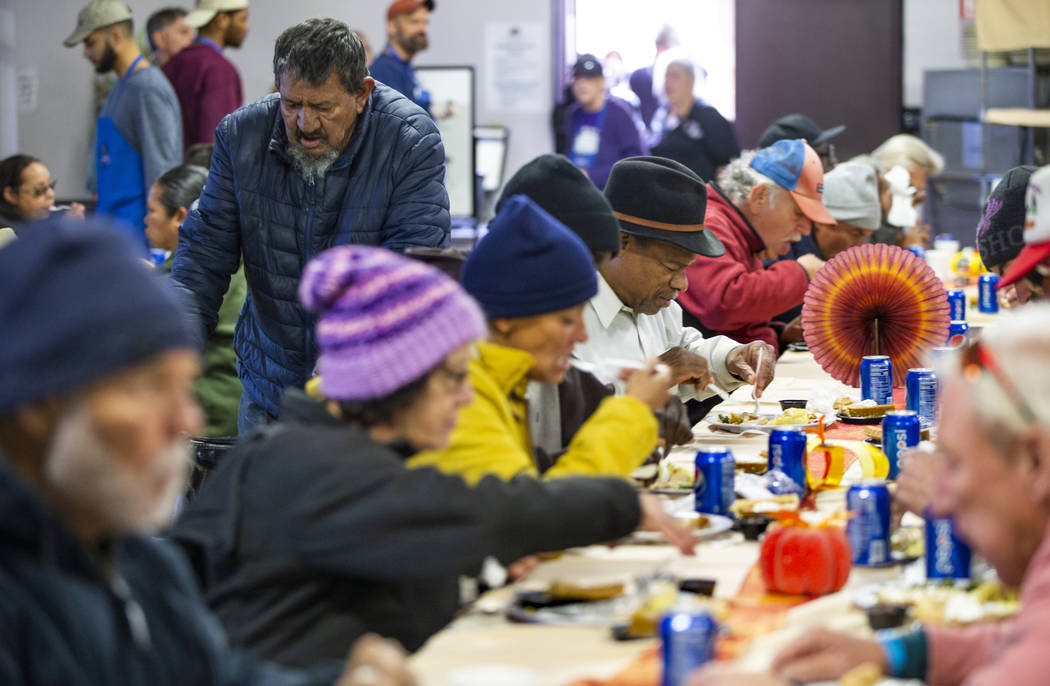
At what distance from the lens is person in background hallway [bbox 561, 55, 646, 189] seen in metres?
9.97

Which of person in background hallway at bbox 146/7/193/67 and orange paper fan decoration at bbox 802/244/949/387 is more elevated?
person in background hallway at bbox 146/7/193/67

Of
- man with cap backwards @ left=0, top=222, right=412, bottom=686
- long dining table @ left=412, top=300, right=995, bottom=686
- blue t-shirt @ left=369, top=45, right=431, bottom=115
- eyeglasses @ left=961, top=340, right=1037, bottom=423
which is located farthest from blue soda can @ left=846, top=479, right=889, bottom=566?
blue t-shirt @ left=369, top=45, right=431, bottom=115

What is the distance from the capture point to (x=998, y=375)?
4.95ft

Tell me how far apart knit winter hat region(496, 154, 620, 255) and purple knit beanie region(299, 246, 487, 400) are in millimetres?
1099

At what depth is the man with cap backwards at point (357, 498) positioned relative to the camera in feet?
5.50

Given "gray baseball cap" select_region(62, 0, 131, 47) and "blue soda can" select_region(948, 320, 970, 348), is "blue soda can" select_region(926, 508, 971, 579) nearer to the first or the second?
"blue soda can" select_region(948, 320, 970, 348)

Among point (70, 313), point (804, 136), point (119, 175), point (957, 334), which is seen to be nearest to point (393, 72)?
point (119, 175)

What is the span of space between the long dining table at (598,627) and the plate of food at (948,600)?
4cm

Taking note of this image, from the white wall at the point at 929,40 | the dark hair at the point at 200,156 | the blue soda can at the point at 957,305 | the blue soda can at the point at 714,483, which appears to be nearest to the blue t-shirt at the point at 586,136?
the white wall at the point at 929,40

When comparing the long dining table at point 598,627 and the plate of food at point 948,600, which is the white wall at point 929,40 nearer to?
the long dining table at point 598,627

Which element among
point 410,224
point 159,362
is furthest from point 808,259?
point 159,362

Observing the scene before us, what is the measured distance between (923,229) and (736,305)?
3700 mm

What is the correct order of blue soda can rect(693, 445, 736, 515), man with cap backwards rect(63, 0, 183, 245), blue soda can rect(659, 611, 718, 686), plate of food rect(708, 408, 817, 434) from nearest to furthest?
blue soda can rect(659, 611, 718, 686) → blue soda can rect(693, 445, 736, 515) → plate of food rect(708, 408, 817, 434) → man with cap backwards rect(63, 0, 183, 245)

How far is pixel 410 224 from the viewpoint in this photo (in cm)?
340
